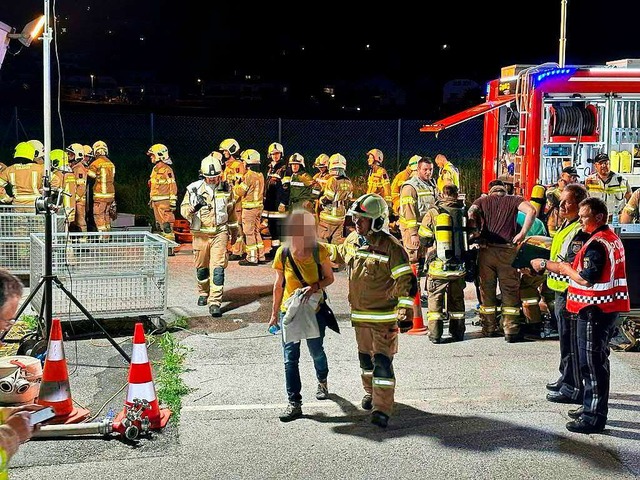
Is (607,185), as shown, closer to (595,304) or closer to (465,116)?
(465,116)

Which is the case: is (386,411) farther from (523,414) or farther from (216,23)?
(216,23)

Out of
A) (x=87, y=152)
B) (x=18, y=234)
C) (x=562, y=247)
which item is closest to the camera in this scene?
(x=562, y=247)

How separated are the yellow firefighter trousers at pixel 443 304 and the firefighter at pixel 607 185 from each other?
137 inches

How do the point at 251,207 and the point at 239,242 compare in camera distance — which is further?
the point at 239,242

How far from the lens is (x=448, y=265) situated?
9.02 m

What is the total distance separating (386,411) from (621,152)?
725 centimetres

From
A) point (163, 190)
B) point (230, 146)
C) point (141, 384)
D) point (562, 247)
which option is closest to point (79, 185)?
point (163, 190)

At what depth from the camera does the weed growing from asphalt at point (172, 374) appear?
693cm

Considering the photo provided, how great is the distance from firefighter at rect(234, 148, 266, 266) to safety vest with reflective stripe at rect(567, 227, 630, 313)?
8670 mm

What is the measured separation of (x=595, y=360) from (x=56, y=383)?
4093mm

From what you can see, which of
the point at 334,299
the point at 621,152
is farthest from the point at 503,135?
the point at 334,299

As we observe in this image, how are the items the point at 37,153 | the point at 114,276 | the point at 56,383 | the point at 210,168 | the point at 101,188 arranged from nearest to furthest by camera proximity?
the point at 56,383 → the point at 114,276 → the point at 210,168 → the point at 37,153 → the point at 101,188

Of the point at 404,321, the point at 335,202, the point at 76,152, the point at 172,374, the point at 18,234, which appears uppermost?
the point at 76,152

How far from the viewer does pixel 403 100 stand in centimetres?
4266
